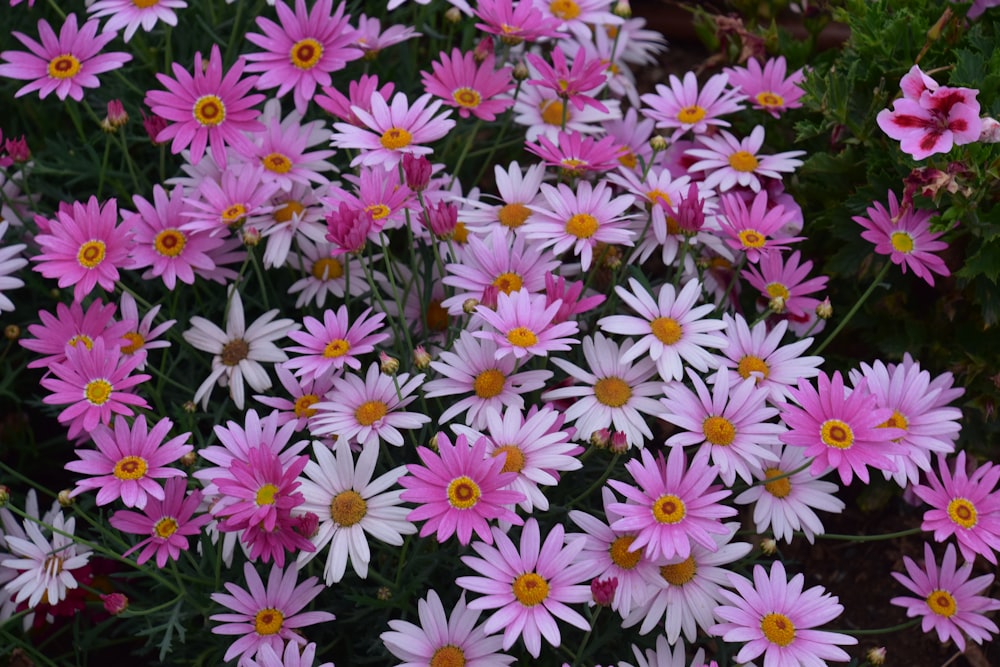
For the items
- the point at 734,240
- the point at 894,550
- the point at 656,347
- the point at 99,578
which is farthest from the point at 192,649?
the point at 894,550

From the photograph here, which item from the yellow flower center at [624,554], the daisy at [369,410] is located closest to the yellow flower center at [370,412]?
the daisy at [369,410]

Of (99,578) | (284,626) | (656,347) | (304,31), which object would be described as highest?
(304,31)

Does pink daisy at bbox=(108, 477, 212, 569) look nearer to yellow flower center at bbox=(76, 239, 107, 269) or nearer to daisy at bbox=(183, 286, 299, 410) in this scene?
daisy at bbox=(183, 286, 299, 410)

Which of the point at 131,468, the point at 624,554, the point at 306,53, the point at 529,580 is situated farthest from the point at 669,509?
the point at 306,53

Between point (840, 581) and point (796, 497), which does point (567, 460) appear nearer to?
point (796, 497)

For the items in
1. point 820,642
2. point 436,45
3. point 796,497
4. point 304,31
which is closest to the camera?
point 820,642

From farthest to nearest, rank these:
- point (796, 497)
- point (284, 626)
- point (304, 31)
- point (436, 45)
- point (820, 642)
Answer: point (436, 45)
point (304, 31)
point (796, 497)
point (284, 626)
point (820, 642)

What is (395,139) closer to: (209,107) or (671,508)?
(209,107)
